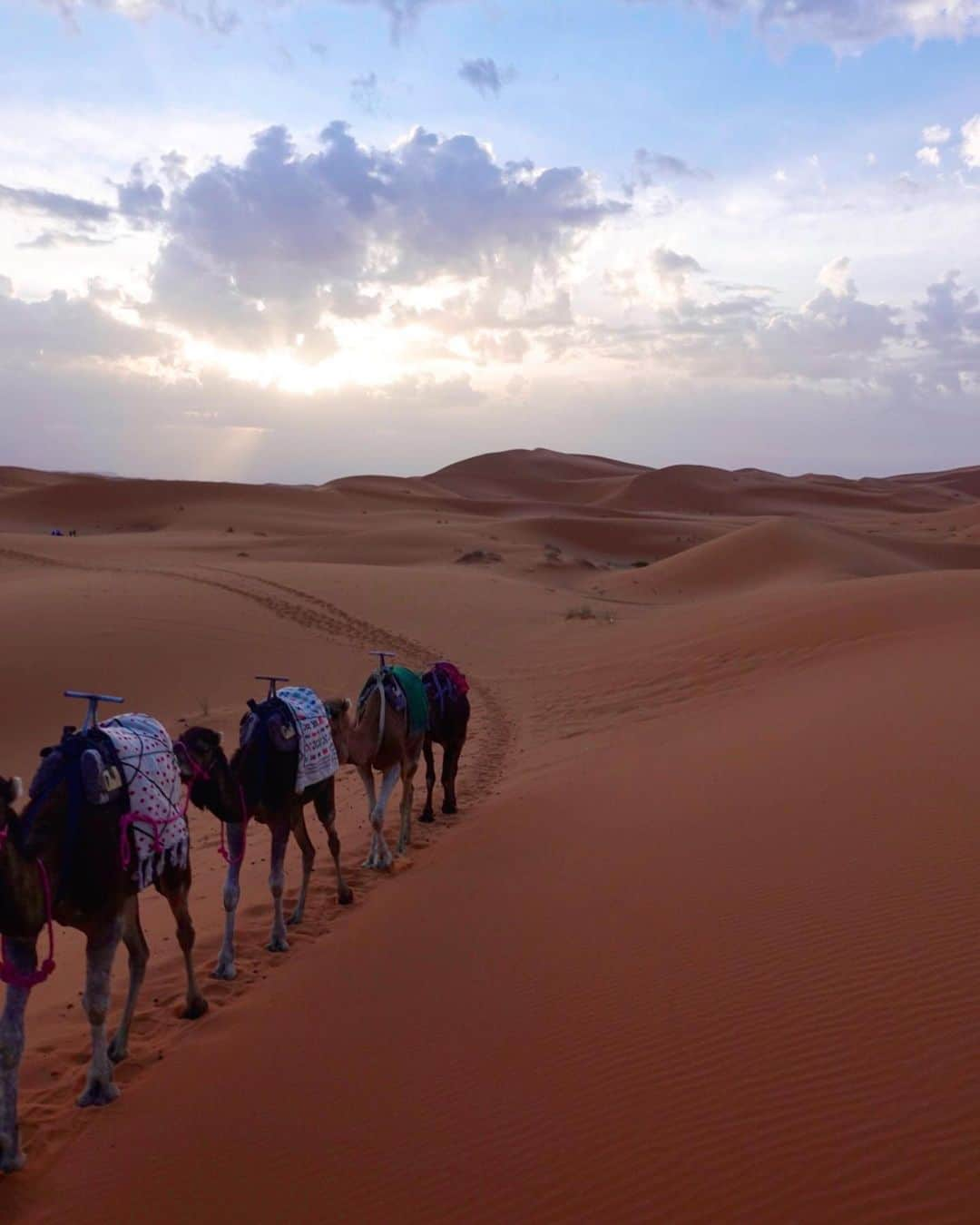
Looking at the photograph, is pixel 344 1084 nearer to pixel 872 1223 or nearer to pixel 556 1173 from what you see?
pixel 556 1173

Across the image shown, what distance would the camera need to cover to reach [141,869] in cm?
547

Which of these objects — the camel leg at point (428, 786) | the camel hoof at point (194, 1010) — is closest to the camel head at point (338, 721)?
the camel leg at point (428, 786)

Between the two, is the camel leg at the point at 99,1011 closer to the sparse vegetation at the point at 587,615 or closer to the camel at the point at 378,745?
the camel at the point at 378,745

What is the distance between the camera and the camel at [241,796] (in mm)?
6590

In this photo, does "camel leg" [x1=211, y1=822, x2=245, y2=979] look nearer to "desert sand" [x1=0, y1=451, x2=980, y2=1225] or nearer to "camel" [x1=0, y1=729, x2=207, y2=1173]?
"desert sand" [x1=0, y1=451, x2=980, y2=1225]

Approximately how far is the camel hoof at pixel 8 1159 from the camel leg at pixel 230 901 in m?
2.16

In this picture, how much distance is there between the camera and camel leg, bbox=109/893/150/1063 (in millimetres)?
5750

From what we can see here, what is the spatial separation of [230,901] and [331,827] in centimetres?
134

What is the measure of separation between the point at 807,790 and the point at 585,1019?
14.4ft

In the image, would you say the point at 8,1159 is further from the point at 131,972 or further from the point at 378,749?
the point at 378,749

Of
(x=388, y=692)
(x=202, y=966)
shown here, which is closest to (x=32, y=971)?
(x=202, y=966)

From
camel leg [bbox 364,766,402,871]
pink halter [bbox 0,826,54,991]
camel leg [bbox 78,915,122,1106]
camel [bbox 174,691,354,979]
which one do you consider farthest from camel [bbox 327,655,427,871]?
pink halter [bbox 0,826,54,991]

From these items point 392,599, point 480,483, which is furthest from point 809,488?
point 392,599

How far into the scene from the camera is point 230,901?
22.7ft
